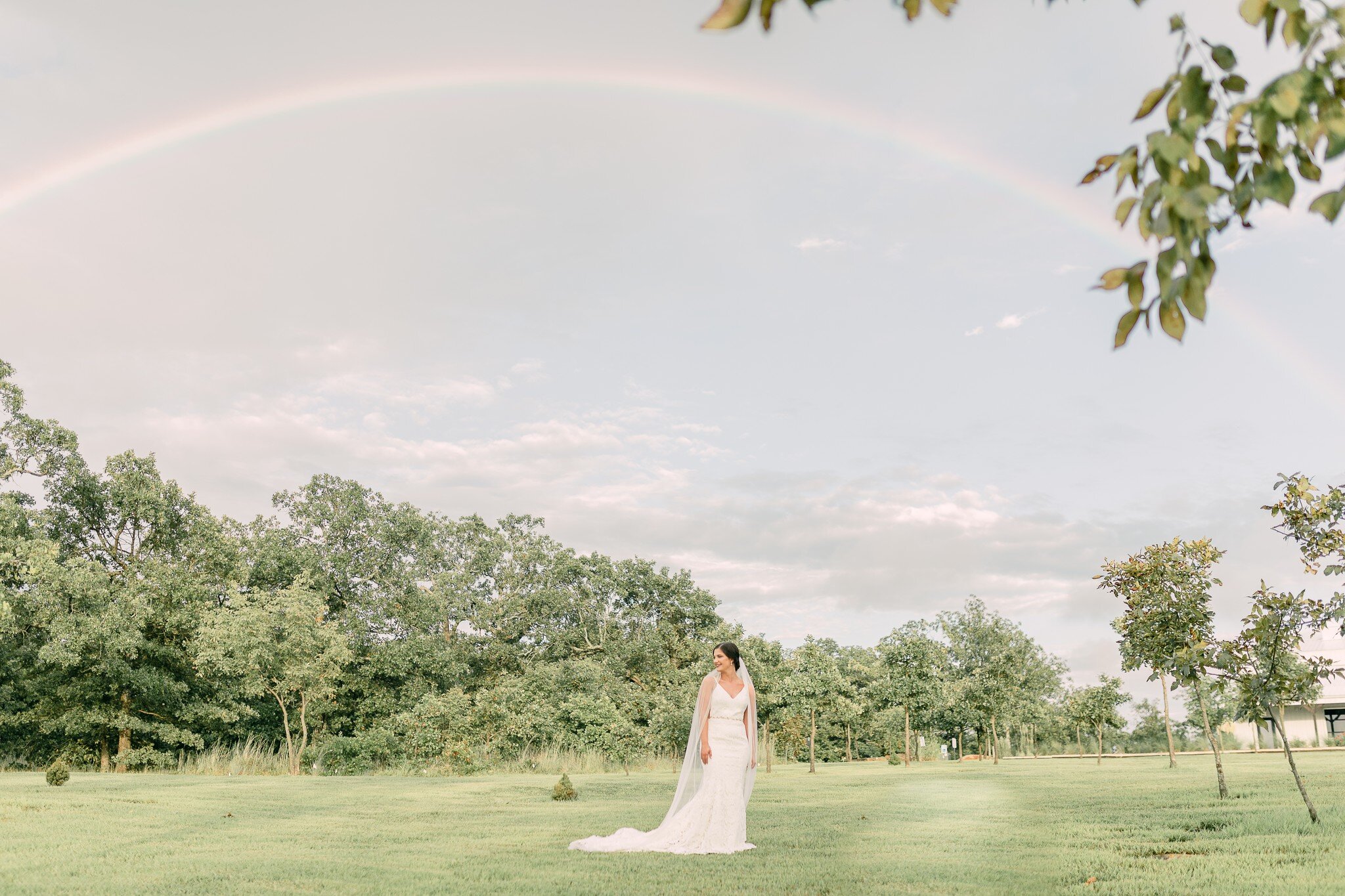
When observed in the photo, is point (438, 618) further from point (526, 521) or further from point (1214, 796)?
point (1214, 796)

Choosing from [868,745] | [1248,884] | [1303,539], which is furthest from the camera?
[868,745]

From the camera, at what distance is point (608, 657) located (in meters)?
49.7

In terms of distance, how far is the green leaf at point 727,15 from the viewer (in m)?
2.10

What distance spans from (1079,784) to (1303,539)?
12.9m

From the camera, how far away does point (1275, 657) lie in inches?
420

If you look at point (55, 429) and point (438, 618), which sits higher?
point (55, 429)

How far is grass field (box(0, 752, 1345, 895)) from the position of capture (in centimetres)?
781

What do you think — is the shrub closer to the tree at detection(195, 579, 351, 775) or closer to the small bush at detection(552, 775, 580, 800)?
the tree at detection(195, 579, 351, 775)

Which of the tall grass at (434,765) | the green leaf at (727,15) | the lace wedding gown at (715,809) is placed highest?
the green leaf at (727,15)

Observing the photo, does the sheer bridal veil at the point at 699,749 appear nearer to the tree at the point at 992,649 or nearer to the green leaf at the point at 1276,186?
the green leaf at the point at 1276,186

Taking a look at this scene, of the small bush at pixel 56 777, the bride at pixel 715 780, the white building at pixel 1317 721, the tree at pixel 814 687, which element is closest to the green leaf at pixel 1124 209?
the bride at pixel 715 780

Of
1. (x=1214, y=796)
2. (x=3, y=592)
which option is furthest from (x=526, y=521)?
(x=1214, y=796)

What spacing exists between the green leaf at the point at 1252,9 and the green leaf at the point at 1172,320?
2.22 ft

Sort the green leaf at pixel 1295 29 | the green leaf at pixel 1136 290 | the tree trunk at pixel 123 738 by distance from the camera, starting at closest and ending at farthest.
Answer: the green leaf at pixel 1295 29, the green leaf at pixel 1136 290, the tree trunk at pixel 123 738
